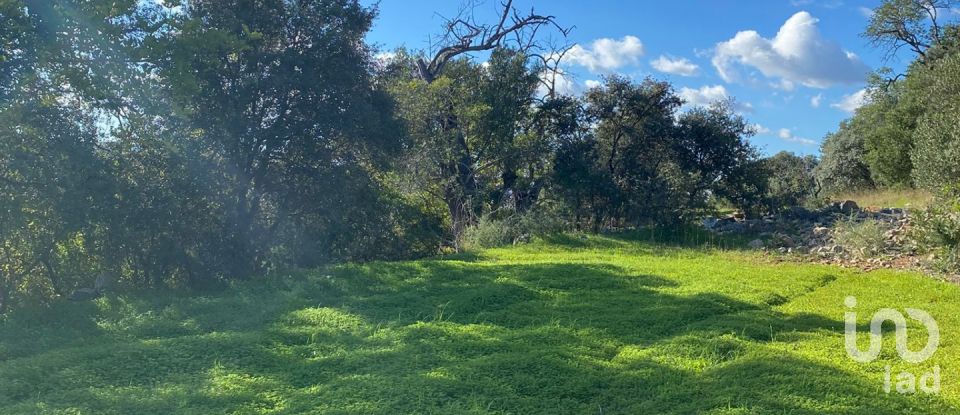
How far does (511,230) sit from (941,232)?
745 cm

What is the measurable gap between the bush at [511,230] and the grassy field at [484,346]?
4.40 metres

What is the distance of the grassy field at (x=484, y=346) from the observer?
400 centimetres

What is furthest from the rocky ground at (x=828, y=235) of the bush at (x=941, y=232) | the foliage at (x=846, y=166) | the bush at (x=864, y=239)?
the foliage at (x=846, y=166)

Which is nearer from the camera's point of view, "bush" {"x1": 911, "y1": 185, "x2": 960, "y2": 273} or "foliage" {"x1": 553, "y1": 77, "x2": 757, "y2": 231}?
"bush" {"x1": 911, "y1": 185, "x2": 960, "y2": 273}

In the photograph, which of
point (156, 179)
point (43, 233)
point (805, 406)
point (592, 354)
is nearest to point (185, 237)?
point (156, 179)

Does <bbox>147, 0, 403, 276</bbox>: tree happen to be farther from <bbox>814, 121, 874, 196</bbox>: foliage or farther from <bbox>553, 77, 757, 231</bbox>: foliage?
<bbox>814, 121, 874, 196</bbox>: foliage

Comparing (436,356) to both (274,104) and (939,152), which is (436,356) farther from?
(939,152)

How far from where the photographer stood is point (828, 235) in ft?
38.8

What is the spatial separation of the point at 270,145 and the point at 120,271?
9.01 ft

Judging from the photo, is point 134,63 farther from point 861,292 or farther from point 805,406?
point 861,292

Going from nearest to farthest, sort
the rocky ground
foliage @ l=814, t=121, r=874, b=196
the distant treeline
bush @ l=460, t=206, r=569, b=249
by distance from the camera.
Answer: the distant treeline
the rocky ground
bush @ l=460, t=206, r=569, b=249
foliage @ l=814, t=121, r=874, b=196

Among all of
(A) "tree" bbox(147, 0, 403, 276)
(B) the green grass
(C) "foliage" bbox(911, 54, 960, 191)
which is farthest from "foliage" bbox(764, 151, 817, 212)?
(A) "tree" bbox(147, 0, 403, 276)

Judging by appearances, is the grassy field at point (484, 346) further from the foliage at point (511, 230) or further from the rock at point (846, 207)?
the rock at point (846, 207)

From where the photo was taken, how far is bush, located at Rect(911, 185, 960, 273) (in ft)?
26.6
